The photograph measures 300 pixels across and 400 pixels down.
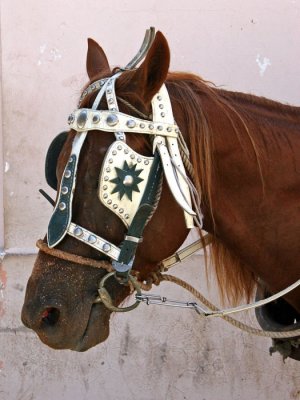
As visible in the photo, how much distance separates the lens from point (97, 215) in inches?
71.5

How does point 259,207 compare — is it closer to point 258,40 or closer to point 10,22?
point 258,40

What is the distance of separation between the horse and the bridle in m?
0.01

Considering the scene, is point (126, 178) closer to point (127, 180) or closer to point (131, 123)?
point (127, 180)

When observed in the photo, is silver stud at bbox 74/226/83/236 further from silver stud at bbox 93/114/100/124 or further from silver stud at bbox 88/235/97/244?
silver stud at bbox 93/114/100/124

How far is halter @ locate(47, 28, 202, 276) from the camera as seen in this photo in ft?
5.88

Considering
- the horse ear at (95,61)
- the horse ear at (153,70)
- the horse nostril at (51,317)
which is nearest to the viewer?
the horse ear at (153,70)

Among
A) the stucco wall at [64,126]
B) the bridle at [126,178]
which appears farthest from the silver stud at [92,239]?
the stucco wall at [64,126]

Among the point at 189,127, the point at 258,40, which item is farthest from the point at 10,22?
the point at 189,127

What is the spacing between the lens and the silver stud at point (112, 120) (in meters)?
1.80

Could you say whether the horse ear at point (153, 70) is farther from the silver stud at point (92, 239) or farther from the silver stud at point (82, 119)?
the silver stud at point (92, 239)

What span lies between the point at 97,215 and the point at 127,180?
129 mm

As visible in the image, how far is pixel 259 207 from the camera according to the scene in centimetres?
202

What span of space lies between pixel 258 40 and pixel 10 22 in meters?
1.31

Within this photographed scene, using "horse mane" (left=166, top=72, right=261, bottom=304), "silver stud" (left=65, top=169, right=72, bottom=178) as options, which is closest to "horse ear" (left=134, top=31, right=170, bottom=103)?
"horse mane" (left=166, top=72, right=261, bottom=304)
